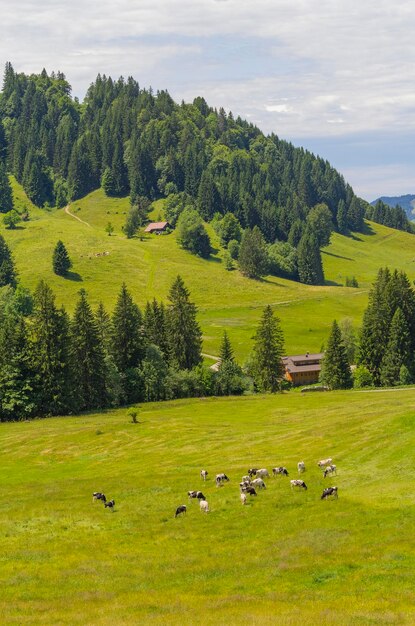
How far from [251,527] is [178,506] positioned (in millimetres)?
7275

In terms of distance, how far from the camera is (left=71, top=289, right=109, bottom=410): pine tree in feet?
351

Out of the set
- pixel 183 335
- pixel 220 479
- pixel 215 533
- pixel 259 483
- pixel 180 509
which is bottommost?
pixel 215 533

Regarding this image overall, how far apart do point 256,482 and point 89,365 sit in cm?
6558

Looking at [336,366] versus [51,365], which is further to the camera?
[336,366]

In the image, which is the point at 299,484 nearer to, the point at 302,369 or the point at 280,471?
the point at 280,471

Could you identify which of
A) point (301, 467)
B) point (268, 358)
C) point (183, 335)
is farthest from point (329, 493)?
point (183, 335)

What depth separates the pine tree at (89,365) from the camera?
351ft

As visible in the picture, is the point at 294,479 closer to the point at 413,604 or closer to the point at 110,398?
the point at 413,604

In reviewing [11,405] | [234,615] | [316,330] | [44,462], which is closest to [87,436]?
[44,462]

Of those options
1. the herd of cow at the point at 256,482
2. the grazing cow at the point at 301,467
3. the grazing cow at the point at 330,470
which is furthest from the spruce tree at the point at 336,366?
the grazing cow at the point at 330,470

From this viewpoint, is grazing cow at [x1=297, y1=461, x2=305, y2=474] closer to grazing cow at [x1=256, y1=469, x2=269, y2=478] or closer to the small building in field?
grazing cow at [x1=256, y1=469, x2=269, y2=478]

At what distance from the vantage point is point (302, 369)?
151875 mm

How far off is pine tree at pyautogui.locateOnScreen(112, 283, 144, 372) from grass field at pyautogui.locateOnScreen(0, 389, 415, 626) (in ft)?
140

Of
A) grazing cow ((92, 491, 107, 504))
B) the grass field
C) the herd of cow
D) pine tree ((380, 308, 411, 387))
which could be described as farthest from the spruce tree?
grazing cow ((92, 491, 107, 504))
